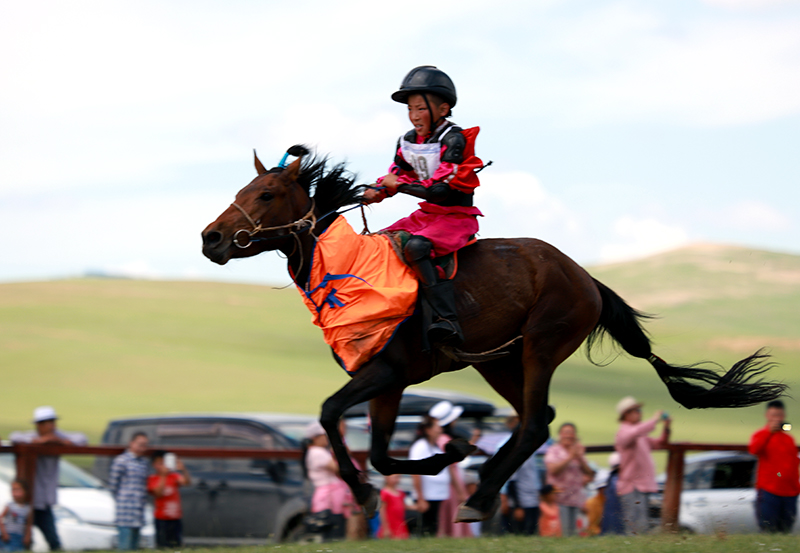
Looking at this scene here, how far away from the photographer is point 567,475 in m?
8.70

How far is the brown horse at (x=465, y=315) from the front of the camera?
17.0 ft

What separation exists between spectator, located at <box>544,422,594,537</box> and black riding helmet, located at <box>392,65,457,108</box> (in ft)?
14.5

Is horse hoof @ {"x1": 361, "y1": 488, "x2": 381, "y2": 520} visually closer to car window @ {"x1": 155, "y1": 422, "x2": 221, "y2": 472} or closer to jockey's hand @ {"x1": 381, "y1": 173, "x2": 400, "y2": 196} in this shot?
jockey's hand @ {"x1": 381, "y1": 173, "x2": 400, "y2": 196}

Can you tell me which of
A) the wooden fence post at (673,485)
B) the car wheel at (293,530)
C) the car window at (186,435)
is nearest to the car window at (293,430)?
the car window at (186,435)

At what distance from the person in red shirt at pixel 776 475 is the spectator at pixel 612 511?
127 centimetres

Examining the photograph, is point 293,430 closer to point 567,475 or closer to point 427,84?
point 567,475

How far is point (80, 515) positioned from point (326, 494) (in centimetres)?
241

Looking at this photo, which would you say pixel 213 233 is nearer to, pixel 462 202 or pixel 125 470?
pixel 462 202

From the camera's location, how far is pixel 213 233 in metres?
5.08

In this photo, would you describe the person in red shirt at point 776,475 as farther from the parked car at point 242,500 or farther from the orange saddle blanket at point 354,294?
the orange saddle blanket at point 354,294

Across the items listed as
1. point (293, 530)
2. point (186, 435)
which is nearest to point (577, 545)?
point (293, 530)

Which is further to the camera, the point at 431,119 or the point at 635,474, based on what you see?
the point at 635,474

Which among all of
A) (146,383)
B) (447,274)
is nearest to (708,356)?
(146,383)

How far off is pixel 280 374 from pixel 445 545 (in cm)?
3432
